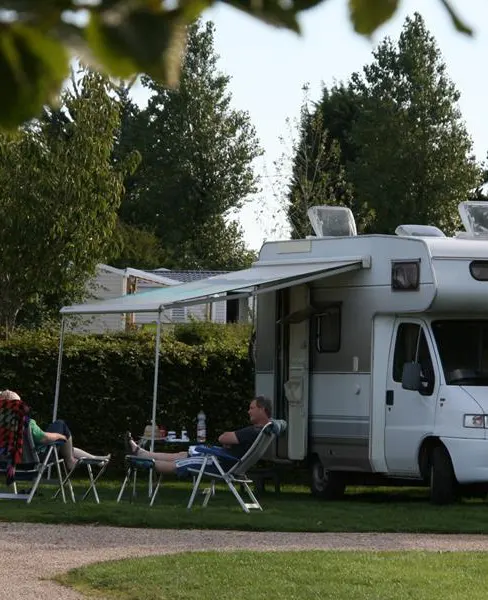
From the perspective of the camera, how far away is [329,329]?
15.0 m

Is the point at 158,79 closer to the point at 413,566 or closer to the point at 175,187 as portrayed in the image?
the point at 413,566

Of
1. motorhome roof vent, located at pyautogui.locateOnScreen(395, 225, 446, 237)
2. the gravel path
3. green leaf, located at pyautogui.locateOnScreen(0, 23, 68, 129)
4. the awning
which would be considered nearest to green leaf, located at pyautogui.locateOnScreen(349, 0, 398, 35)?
green leaf, located at pyautogui.locateOnScreen(0, 23, 68, 129)

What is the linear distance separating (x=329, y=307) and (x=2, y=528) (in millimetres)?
5003

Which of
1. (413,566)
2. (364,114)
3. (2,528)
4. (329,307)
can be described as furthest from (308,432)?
(364,114)

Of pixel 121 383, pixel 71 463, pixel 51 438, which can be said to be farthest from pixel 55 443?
pixel 121 383

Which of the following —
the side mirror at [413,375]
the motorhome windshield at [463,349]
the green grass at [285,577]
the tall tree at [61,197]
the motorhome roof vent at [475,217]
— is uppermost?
the tall tree at [61,197]

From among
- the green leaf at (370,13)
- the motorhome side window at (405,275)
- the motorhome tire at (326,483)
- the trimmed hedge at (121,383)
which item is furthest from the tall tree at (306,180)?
the green leaf at (370,13)

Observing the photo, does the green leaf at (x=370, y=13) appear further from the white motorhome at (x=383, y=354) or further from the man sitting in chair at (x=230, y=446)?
the white motorhome at (x=383, y=354)

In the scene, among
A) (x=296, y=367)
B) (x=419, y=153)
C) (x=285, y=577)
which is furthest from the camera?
(x=419, y=153)

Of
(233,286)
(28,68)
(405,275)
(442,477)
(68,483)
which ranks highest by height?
(405,275)

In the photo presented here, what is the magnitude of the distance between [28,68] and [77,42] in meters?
0.06

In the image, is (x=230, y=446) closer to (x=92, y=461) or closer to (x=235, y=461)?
(x=235, y=461)

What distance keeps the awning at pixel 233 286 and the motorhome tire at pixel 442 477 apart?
207 centimetres

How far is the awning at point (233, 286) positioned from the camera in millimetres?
13945
